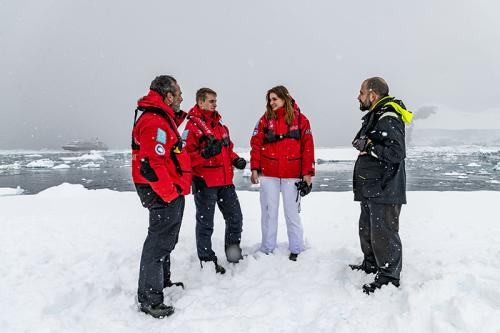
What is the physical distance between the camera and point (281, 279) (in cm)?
361

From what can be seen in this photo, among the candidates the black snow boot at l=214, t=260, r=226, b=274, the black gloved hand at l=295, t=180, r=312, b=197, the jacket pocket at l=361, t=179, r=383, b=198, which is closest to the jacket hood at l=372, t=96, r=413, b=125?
the jacket pocket at l=361, t=179, r=383, b=198

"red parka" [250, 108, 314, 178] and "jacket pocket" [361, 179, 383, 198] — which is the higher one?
"red parka" [250, 108, 314, 178]

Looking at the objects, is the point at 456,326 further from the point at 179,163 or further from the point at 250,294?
the point at 179,163

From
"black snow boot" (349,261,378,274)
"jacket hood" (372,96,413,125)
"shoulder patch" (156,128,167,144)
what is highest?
"jacket hood" (372,96,413,125)

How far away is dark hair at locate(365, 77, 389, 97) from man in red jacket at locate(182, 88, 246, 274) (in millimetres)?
→ 1766

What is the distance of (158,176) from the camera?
2.86 m

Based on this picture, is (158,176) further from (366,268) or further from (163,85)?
(366,268)

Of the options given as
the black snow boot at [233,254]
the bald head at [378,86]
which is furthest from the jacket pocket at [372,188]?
the black snow boot at [233,254]

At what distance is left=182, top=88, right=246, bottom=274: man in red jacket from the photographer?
389 centimetres

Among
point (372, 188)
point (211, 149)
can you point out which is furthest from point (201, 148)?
point (372, 188)

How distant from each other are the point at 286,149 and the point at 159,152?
178cm

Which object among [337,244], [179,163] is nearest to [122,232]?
[179,163]

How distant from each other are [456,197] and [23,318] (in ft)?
28.0

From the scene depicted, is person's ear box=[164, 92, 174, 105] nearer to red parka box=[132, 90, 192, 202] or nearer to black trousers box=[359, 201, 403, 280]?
red parka box=[132, 90, 192, 202]
